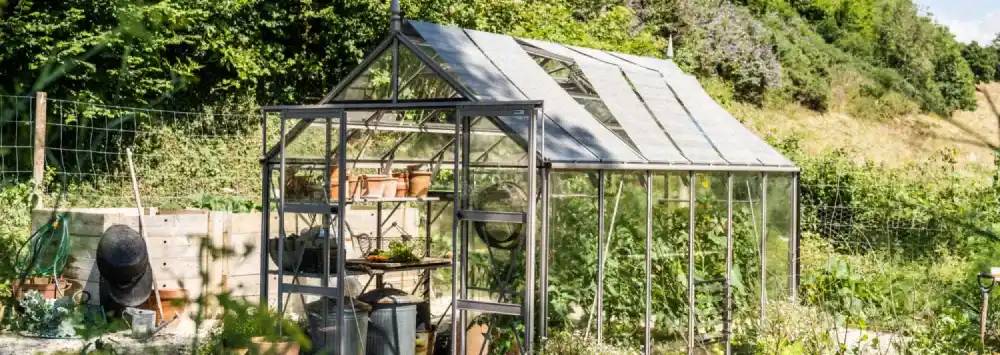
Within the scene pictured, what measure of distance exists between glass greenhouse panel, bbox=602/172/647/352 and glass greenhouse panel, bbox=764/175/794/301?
1.73 metres

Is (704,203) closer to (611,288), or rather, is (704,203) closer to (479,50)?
Answer: (611,288)

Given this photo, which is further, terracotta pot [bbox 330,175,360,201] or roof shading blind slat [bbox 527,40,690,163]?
roof shading blind slat [bbox 527,40,690,163]

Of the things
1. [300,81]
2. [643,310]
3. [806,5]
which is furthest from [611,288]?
[806,5]

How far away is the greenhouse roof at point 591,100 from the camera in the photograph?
6.68 m

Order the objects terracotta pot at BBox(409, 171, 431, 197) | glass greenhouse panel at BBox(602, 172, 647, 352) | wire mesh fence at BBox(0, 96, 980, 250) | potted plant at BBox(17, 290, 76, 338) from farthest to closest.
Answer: wire mesh fence at BBox(0, 96, 980, 250)
potted plant at BBox(17, 290, 76, 338)
terracotta pot at BBox(409, 171, 431, 197)
glass greenhouse panel at BBox(602, 172, 647, 352)

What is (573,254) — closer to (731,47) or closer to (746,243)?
(746,243)

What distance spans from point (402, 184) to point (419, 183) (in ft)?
0.50

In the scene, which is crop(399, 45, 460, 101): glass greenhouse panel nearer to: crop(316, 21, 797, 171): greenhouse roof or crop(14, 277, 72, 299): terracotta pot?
crop(316, 21, 797, 171): greenhouse roof

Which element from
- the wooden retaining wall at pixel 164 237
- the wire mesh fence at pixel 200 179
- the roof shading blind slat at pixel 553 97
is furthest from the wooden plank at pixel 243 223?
the roof shading blind slat at pixel 553 97

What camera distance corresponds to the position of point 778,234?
8734 millimetres

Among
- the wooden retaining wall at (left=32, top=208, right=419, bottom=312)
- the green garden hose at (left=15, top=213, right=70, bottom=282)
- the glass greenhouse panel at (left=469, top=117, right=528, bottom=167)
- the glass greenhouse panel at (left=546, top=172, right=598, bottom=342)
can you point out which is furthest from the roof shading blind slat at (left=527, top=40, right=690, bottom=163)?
the green garden hose at (left=15, top=213, right=70, bottom=282)

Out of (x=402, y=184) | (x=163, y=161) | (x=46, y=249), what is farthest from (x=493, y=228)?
(x=163, y=161)

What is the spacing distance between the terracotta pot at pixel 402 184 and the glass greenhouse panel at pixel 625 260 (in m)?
1.54

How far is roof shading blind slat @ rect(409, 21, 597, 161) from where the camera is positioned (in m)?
6.38
